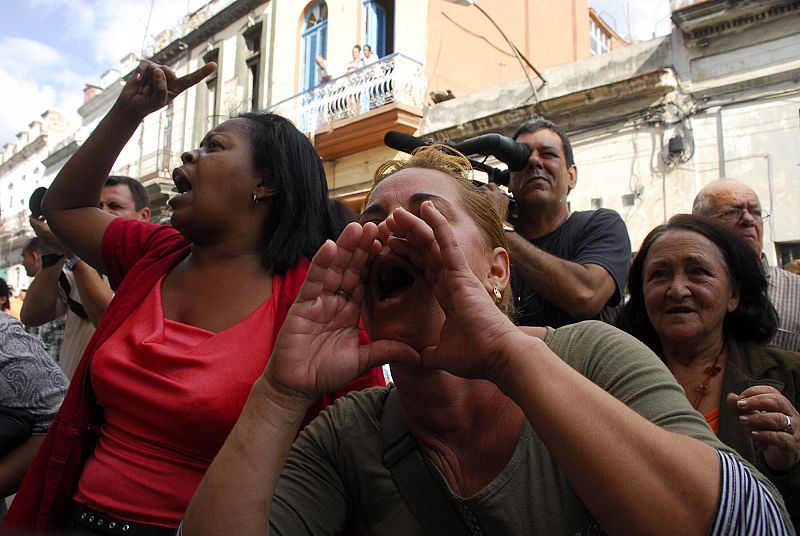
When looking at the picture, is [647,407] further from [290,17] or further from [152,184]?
[152,184]

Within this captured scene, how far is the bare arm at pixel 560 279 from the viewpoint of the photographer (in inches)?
96.7

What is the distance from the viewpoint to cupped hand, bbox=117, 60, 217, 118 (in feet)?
7.38

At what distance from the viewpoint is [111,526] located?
1633 mm

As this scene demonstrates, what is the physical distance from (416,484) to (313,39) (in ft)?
46.0

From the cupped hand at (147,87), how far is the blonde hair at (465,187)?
0.90 m

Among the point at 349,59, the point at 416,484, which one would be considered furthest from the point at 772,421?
the point at 349,59

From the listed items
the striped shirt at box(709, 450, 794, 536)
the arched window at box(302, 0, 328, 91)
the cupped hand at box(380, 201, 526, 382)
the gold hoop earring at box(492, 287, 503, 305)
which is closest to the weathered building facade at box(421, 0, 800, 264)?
the arched window at box(302, 0, 328, 91)

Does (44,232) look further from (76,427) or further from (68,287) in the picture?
(76,427)

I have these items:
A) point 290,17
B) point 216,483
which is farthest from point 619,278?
→ point 290,17

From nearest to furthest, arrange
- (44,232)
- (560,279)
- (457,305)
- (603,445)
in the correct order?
1. (603,445)
2. (457,305)
3. (560,279)
4. (44,232)

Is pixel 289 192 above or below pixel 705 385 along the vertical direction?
above

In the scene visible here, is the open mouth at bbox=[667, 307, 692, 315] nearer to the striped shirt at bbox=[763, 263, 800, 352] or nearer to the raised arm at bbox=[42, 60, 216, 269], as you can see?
the striped shirt at bbox=[763, 263, 800, 352]

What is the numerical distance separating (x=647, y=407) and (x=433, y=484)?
0.47 m

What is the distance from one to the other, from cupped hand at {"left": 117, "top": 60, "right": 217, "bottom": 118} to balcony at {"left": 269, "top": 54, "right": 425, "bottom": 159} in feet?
30.7
